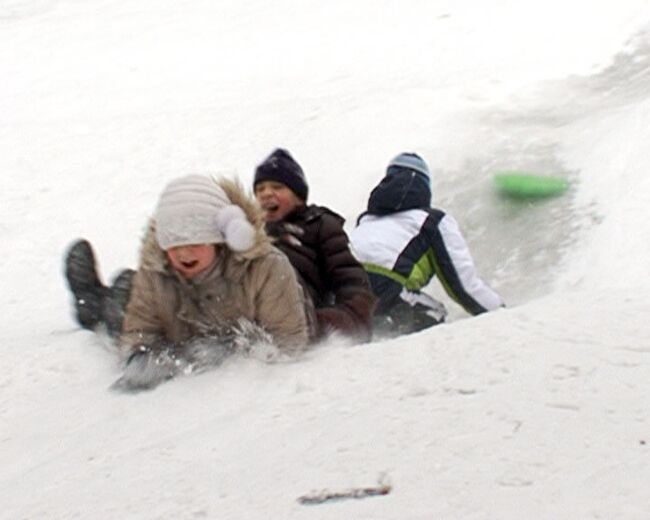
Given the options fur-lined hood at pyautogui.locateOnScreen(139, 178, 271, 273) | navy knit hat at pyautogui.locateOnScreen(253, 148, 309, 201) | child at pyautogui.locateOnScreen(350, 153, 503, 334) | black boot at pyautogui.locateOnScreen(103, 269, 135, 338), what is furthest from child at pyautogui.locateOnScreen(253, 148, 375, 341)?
black boot at pyautogui.locateOnScreen(103, 269, 135, 338)

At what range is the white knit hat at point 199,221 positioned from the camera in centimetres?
488

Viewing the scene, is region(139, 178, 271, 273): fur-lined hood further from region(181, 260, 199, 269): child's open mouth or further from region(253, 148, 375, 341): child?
region(253, 148, 375, 341): child

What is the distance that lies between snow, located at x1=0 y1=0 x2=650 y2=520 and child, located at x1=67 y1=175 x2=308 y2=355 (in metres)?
0.24

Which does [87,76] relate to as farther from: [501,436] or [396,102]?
[501,436]

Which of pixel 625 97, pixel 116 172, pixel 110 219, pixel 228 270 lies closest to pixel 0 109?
pixel 116 172

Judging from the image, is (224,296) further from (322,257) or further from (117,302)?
(117,302)

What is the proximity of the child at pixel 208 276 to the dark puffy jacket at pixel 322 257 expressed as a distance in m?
0.69

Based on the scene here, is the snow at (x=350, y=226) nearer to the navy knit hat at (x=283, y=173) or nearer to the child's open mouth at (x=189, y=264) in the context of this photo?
the child's open mouth at (x=189, y=264)

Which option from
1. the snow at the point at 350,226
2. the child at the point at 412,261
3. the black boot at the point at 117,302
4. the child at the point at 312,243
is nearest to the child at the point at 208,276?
the snow at the point at 350,226

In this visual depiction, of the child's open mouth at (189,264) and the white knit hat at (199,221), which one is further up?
the white knit hat at (199,221)

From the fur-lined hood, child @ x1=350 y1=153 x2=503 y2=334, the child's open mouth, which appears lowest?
child @ x1=350 y1=153 x2=503 y2=334

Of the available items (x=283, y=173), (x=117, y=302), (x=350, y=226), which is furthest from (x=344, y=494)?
(x=350, y=226)

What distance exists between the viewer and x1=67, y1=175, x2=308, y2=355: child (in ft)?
16.1

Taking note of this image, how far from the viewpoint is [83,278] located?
6461mm
